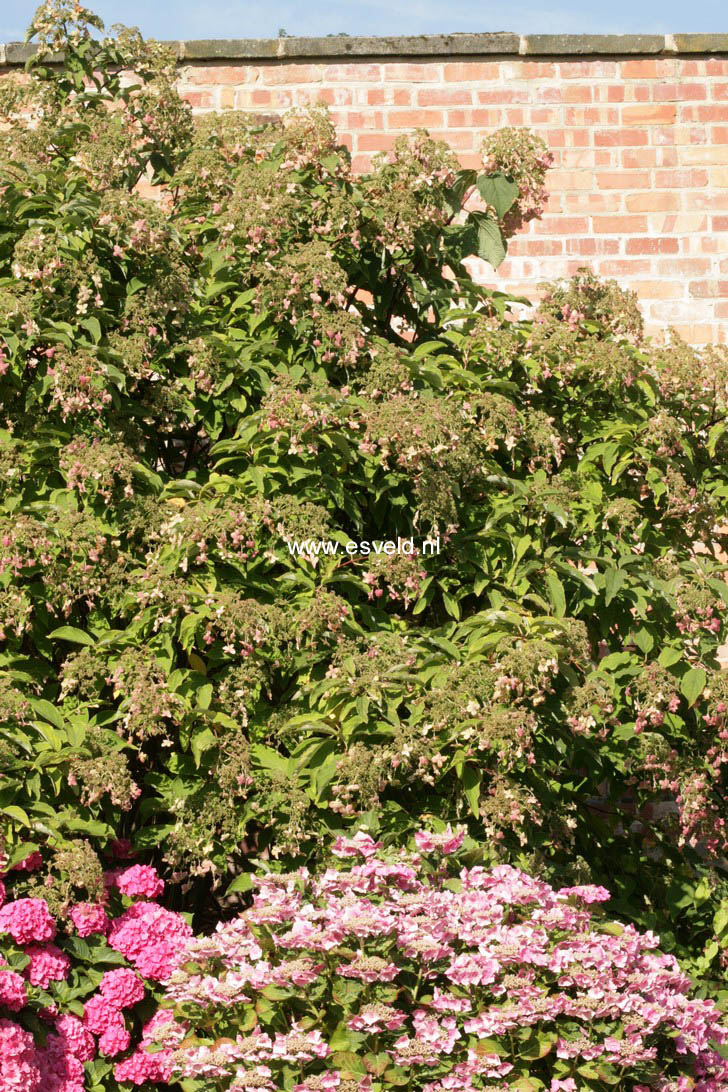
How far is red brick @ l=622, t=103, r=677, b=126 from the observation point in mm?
5648

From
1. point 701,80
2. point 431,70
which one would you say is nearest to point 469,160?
point 431,70

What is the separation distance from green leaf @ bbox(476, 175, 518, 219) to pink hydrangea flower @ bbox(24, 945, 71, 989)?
7.56ft

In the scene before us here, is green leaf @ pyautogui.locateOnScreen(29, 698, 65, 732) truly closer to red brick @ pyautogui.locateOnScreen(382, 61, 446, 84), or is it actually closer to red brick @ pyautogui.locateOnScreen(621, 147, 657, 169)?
red brick @ pyautogui.locateOnScreen(382, 61, 446, 84)

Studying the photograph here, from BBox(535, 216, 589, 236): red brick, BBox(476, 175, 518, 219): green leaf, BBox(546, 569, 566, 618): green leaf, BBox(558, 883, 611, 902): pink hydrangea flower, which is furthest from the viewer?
BBox(535, 216, 589, 236): red brick

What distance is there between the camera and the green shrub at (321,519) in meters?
3.26

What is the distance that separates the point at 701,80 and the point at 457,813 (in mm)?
3589

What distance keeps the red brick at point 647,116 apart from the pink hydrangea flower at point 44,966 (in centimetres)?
393

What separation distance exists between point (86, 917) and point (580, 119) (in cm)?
375

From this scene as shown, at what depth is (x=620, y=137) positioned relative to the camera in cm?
564

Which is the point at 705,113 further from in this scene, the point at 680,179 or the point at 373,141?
the point at 373,141

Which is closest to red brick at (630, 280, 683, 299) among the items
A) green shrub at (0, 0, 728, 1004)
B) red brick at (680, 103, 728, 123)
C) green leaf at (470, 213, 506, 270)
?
red brick at (680, 103, 728, 123)

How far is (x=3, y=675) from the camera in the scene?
3.26 metres

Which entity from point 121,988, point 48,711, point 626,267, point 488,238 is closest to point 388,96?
point 626,267

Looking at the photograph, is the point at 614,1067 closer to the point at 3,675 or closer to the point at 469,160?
the point at 3,675
